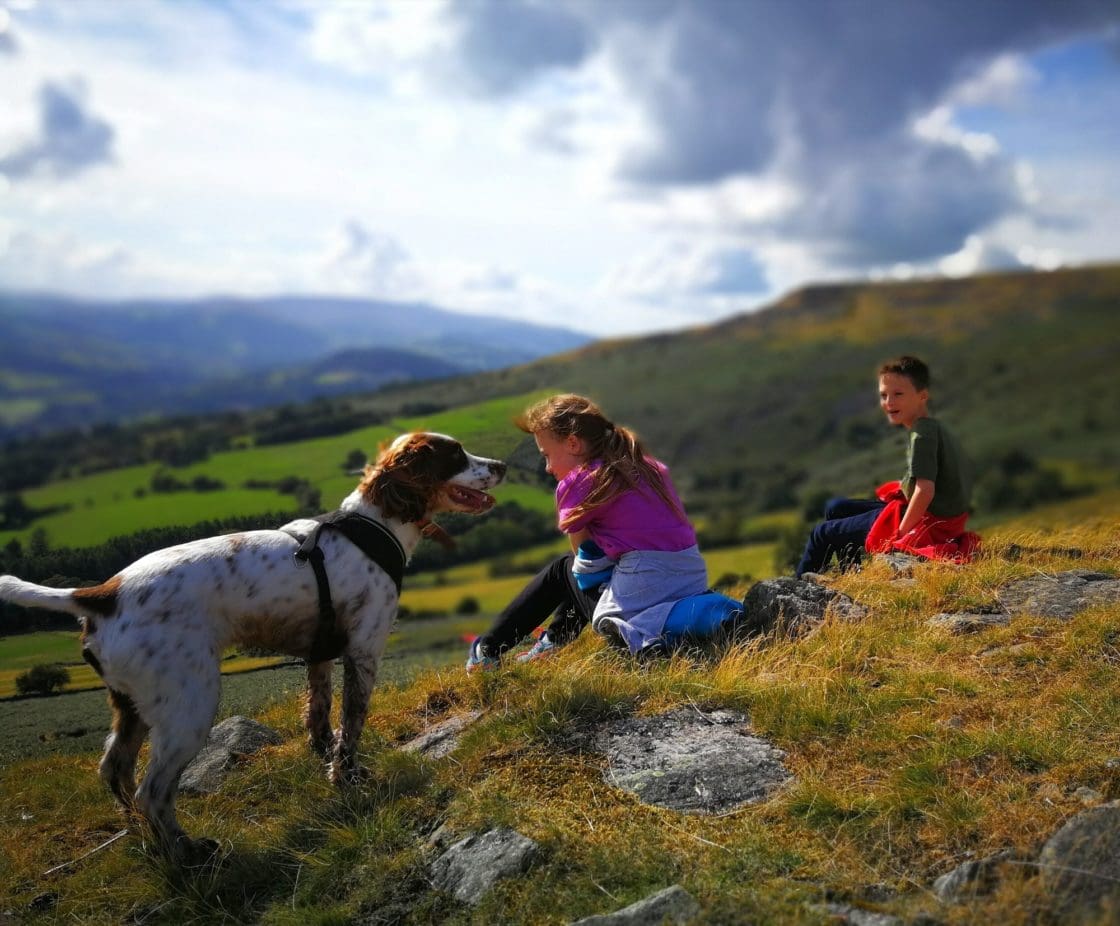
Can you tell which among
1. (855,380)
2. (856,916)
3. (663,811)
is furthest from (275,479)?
(855,380)

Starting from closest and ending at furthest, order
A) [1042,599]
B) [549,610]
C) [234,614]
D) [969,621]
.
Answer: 1. [234,614]
2. [969,621]
3. [1042,599]
4. [549,610]

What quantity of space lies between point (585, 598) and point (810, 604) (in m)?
1.75

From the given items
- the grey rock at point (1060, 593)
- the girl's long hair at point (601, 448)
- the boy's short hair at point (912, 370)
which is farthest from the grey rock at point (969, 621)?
the girl's long hair at point (601, 448)

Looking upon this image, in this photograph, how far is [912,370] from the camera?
269 inches

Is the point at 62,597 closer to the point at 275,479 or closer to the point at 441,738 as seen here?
the point at 441,738

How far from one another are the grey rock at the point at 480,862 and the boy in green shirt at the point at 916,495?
4468 millimetres

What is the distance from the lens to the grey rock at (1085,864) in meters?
2.90

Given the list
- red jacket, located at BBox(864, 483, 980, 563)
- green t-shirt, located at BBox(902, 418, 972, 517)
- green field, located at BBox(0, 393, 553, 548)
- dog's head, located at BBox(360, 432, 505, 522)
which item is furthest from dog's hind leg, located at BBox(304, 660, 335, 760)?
red jacket, located at BBox(864, 483, 980, 563)

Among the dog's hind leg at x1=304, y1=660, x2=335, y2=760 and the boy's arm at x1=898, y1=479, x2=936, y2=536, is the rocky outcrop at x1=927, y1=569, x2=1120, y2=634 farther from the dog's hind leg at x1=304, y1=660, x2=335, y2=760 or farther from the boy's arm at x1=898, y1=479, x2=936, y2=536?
the dog's hind leg at x1=304, y1=660, x2=335, y2=760

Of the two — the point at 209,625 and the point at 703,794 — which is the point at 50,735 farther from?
the point at 703,794

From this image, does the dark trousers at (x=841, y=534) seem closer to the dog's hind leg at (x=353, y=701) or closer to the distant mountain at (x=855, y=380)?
the dog's hind leg at (x=353, y=701)

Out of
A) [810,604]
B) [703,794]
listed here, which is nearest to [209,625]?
[703,794]

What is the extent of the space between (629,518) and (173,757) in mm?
3187

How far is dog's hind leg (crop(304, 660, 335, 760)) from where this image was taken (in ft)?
17.9
